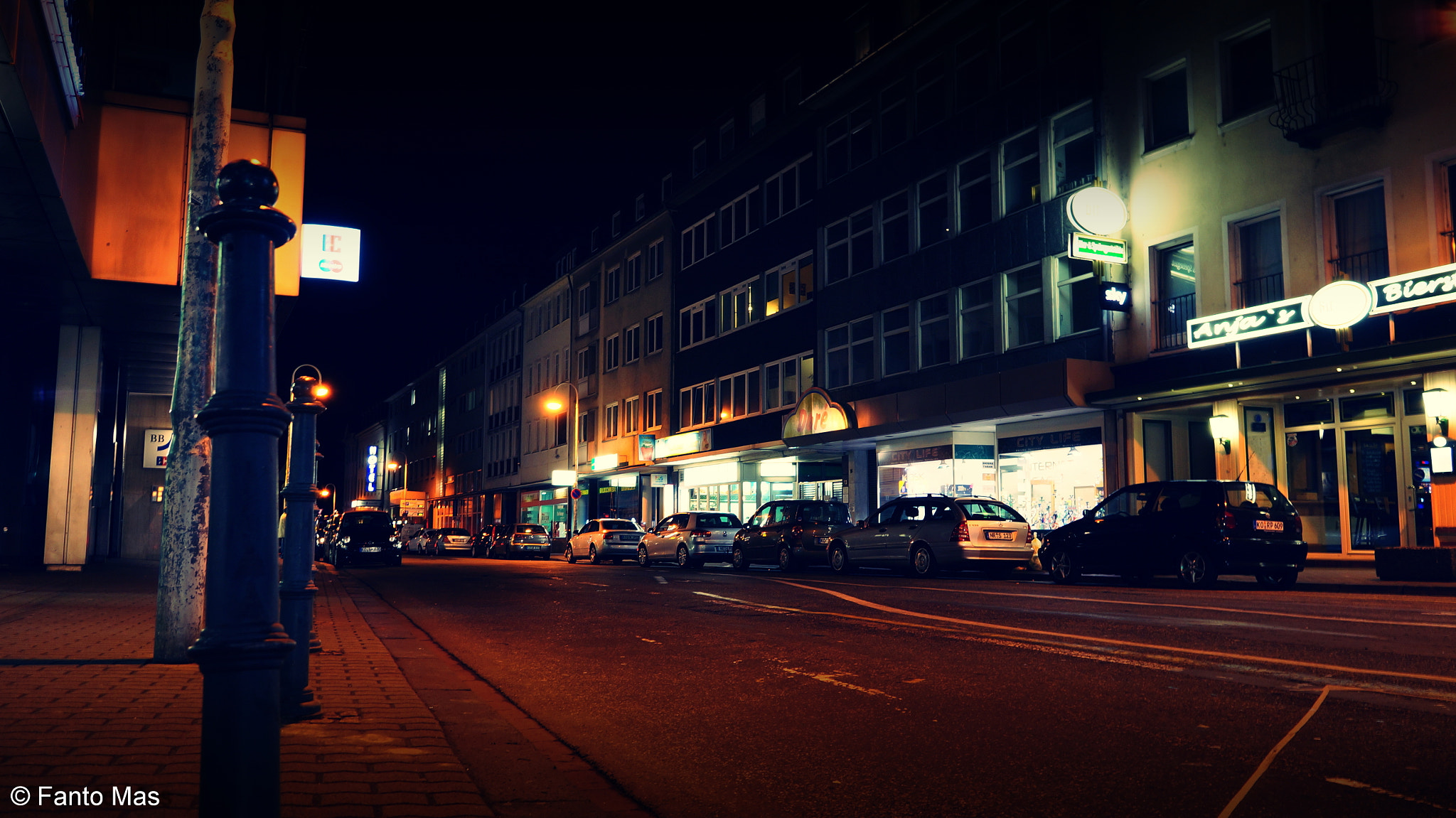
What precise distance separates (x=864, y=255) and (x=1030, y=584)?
704 inches

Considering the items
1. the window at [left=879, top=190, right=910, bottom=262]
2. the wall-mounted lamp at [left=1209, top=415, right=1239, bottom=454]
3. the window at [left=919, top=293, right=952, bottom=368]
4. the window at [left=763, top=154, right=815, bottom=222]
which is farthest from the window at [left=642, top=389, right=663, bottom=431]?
the wall-mounted lamp at [left=1209, top=415, right=1239, bottom=454]

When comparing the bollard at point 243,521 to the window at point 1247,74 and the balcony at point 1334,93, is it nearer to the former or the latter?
the balcony at point 1334,93

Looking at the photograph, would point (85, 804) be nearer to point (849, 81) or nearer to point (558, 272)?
point (849, 81)

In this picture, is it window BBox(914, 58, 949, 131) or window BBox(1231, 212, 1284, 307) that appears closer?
window BBox(1231, 212, 1284, 307)

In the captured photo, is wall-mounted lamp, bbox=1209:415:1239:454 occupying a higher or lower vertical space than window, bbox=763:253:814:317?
lower

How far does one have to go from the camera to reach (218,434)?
2852 millimetres

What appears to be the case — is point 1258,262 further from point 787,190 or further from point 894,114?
point 787,190

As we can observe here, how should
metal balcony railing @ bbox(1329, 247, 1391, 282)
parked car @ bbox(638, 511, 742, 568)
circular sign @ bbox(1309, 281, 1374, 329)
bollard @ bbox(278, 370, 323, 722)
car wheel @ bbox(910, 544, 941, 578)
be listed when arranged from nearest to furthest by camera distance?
bollard @ bbox(278, 370, 323, 722) < circular sign @ bbox(1309, 281, 1374, 329) < metal balcony railing @ bbox(1329, 247, 1391, 282) < car wheel @ bbox(910, 544, 941, 578) < parked car @ bbox(638, 511, 742, 568)

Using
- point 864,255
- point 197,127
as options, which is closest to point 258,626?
point 197,127

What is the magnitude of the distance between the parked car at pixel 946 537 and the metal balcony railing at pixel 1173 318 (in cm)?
530

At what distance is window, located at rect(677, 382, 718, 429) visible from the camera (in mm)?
45844

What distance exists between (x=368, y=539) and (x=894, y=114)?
22526 millimetres

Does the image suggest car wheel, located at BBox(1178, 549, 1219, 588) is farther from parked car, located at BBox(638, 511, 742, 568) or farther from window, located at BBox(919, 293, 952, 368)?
parked car, located at BBox(638, 511, 742, 568)

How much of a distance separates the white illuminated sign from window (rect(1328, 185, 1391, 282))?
20809 millimetres
